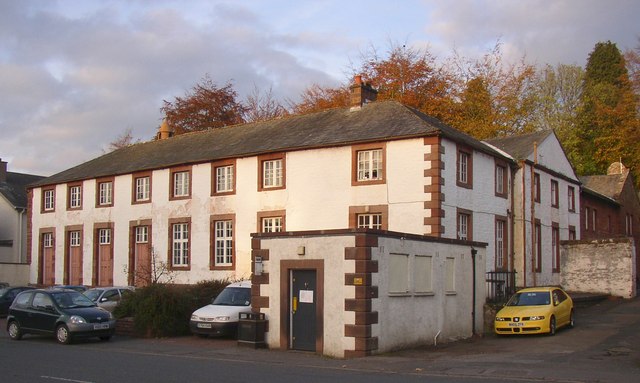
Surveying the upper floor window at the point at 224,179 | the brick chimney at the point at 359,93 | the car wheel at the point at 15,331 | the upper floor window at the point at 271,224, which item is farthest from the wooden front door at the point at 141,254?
the car wheel at the point at 15,331

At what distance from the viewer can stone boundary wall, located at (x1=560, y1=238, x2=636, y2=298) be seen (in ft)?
109

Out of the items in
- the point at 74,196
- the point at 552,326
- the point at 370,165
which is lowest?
the point at 552,326

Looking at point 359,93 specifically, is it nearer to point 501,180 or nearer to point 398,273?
point 501,180

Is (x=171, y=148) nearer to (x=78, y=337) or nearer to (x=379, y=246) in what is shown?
(x=78, y=337)

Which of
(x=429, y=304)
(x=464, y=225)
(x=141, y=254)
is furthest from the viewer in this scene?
(x=141, y=254)

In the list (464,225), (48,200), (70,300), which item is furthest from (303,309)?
(48,200)

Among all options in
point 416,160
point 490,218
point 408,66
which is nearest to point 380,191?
point 416,160

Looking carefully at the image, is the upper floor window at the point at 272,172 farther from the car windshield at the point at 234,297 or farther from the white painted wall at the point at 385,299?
the white painted wall at the point at 385,299

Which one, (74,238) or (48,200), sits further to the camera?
(48,200)

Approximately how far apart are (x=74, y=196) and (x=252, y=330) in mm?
25759

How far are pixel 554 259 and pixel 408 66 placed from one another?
19.2m

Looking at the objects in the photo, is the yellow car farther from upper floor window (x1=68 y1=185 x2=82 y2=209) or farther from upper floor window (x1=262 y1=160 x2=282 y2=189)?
upper floor window (x1=68 y1=185 x2=82 y2=209)

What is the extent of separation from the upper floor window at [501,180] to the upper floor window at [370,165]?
654cm

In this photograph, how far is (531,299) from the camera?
2347 cm
